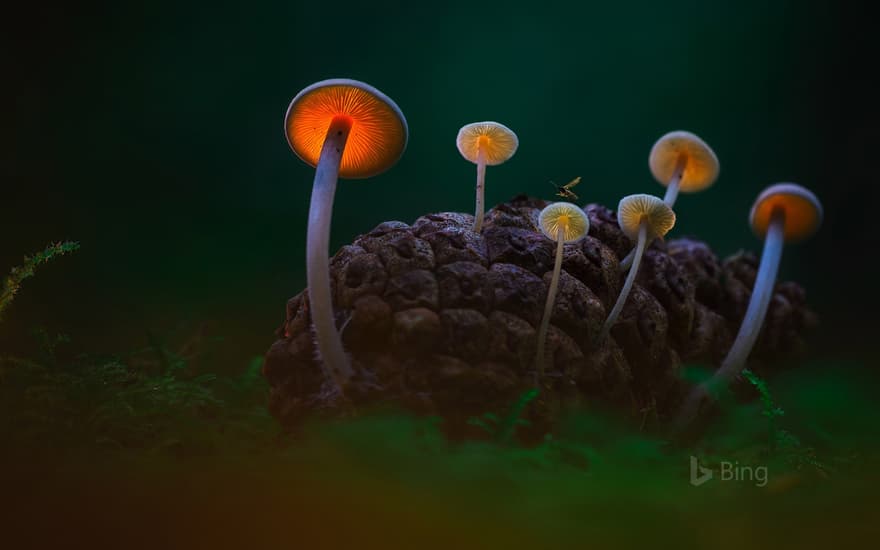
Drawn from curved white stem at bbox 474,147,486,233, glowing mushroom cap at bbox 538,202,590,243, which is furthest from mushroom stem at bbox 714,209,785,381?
curved white stem at bbox 474,147,486,233

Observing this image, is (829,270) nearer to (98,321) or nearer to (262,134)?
(262,134)

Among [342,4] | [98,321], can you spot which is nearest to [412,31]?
[342,4]

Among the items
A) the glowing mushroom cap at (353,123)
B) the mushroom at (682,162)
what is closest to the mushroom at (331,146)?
the glowing mushroom cap at (353,123)

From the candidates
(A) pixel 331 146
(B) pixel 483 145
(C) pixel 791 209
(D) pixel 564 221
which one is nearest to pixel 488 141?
(B) pixel 483 145

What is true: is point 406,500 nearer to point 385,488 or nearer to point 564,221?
point 385,488

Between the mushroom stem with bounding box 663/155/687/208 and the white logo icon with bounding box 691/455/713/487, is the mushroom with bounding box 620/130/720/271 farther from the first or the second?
the white logo icon with bounding box 691/455/713/487

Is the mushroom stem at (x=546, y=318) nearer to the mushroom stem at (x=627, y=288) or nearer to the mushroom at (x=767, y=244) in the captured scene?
the mushroom stem at (x=627, y=288)
